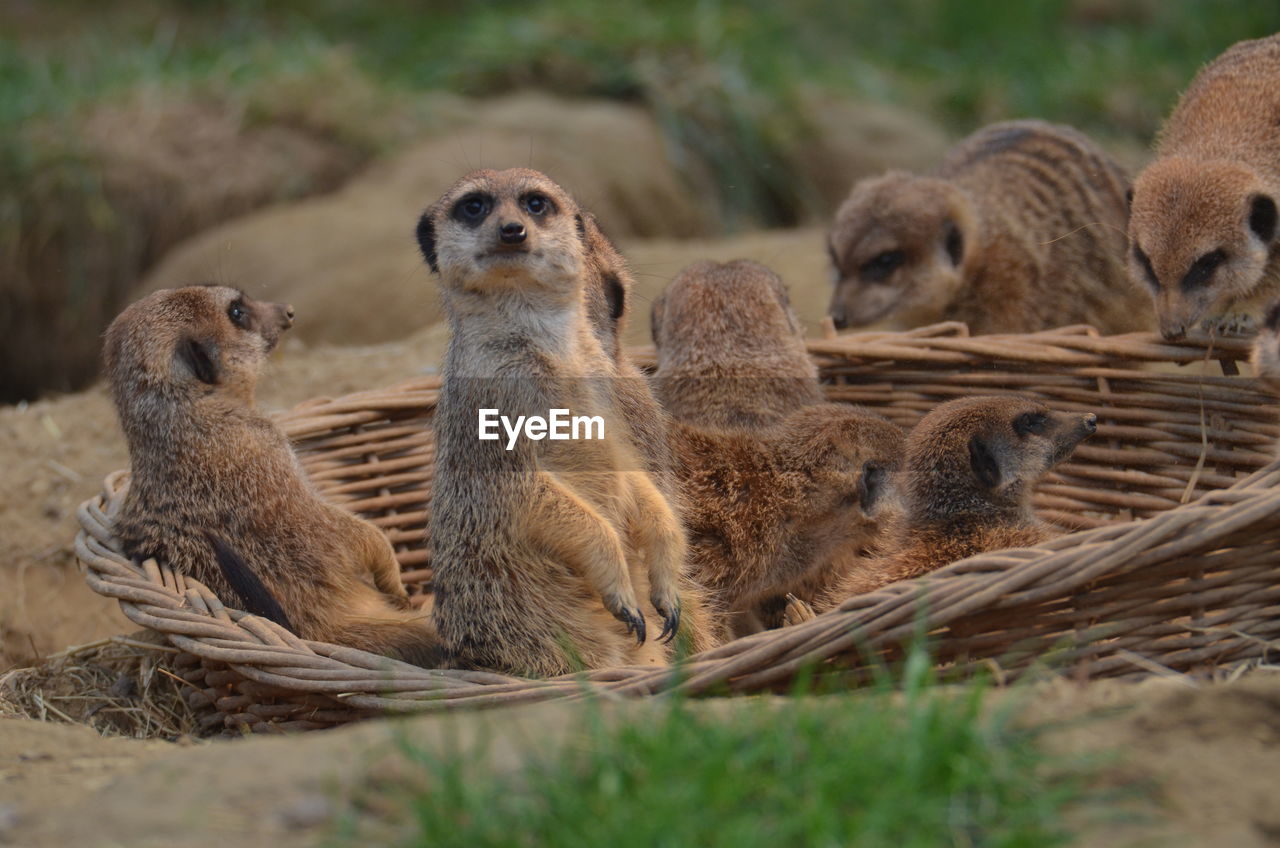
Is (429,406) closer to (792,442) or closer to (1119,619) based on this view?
(792,442)

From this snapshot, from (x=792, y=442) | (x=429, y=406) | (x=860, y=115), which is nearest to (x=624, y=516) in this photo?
(x=792, y=442)

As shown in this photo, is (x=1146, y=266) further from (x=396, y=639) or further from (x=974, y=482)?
(x=396, y=639)

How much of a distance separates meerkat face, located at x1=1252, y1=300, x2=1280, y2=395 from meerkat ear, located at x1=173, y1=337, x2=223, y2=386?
2.30 meters

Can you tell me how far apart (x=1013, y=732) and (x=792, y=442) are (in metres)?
1.37

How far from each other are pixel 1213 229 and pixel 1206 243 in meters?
0.04

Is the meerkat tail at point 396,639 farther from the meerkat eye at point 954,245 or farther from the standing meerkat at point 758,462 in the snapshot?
the meerkat eye at point 954,245

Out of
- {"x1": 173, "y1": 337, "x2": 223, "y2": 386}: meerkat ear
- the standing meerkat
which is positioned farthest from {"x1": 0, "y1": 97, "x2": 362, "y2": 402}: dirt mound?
the standing meerkat

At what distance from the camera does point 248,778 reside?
1.73 metres

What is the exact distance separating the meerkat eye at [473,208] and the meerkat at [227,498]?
0.77 m

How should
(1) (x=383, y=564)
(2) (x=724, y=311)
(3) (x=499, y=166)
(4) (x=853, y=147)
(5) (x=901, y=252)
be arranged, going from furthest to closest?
(4) (x=853, y=147), (3) (x=499, y=166), (5) (x=901, y=252), (2) (x=724, y=311), (1) (x=383, y=564)

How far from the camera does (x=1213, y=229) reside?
121 inches

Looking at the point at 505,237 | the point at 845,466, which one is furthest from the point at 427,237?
the point at 845,466

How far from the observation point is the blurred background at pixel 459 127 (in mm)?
6785

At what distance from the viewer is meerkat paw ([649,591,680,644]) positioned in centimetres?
274
